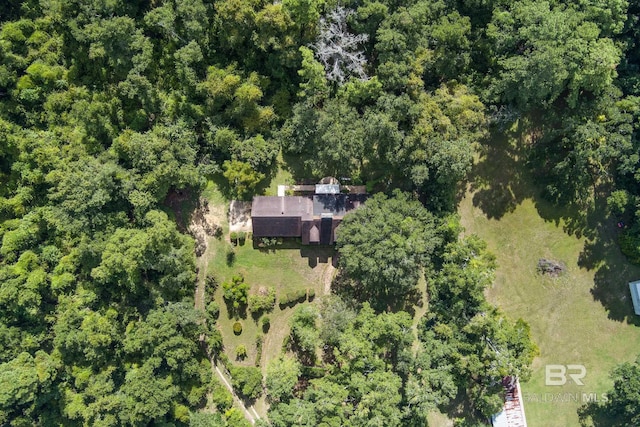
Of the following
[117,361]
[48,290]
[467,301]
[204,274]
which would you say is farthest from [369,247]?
[48,290]

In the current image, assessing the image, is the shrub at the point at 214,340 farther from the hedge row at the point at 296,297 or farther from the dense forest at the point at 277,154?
the hedge row at the point at 296,297

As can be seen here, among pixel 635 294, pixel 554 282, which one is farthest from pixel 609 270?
pixel 554 282

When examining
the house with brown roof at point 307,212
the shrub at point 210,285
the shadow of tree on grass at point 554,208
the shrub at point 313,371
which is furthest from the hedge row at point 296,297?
the shadow of tree on grass at point 554,208

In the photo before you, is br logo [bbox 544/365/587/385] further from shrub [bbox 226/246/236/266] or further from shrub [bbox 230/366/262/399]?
shrub [bbox 226/246/236/266]

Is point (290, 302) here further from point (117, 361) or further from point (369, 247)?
point (117, 361)

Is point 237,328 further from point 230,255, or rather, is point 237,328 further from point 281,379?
point 230,255
